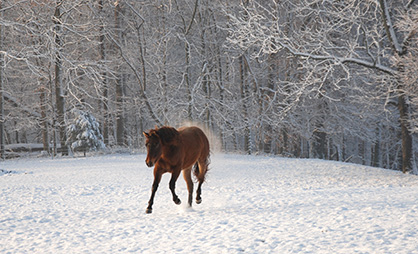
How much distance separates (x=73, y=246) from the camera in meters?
5.11

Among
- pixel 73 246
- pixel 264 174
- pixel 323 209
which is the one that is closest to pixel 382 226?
pixel 323 209

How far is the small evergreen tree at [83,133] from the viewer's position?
26.5m

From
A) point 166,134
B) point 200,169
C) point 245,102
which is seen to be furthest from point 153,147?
point 245,102

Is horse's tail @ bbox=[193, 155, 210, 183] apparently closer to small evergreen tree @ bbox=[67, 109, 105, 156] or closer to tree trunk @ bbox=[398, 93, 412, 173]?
tree trunk @ bbox=[398, 93, 412, 173]

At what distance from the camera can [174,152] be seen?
6.52m

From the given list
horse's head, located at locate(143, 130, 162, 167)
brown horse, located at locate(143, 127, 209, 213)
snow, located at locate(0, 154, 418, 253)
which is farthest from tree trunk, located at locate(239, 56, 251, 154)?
horse's head, located at locate(143, 130, 162, 167)

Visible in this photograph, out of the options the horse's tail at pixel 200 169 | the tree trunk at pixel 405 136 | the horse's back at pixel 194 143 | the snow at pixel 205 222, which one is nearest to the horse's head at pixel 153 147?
the horse's back at pixel 194 143

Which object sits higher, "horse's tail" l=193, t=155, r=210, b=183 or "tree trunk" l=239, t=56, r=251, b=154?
"tree trunk" l=239, t=56, r=251, b=154

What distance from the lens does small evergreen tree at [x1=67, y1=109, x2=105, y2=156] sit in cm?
2648

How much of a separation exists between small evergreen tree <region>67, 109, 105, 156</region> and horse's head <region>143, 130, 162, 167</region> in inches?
837

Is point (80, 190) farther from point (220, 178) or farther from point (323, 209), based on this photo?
point (323, 209)

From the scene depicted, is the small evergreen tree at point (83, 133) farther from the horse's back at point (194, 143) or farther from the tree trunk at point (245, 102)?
the horse's back at point (194, 143)

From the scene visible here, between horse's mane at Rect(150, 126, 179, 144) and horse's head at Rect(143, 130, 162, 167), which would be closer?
horse's head at Rect(143, 130, 162, 167)

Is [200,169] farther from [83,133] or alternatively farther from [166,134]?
[83,133]
